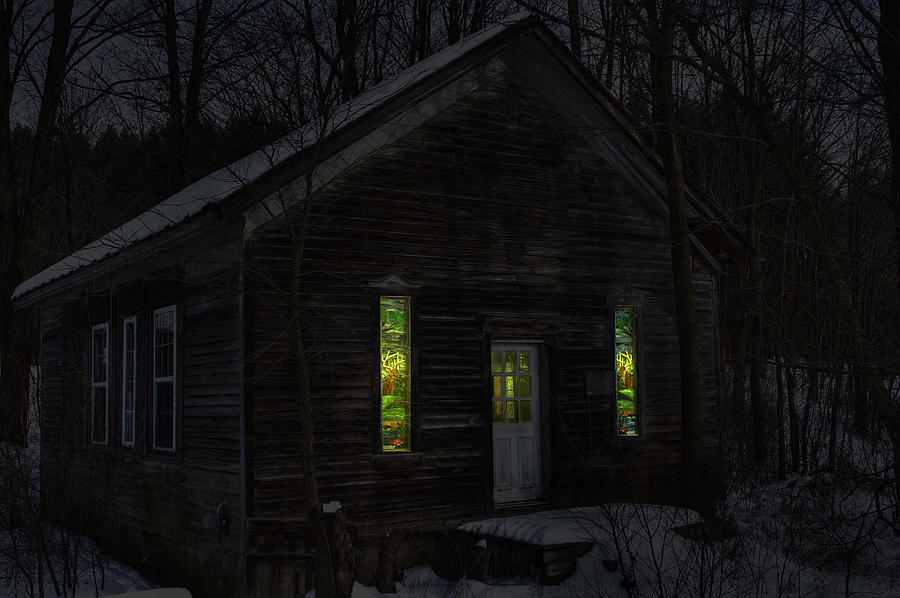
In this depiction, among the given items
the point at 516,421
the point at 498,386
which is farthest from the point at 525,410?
the point at 498,386

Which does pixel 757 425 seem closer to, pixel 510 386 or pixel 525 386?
pixel 525 386

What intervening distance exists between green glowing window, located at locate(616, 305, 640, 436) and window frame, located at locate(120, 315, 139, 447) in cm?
691

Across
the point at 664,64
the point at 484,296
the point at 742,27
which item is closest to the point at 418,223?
the point at 484,296

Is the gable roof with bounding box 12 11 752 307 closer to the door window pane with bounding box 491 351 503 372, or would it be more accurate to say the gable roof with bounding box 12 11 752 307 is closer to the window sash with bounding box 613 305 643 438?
the window sash with bounding box 613 305 643 438

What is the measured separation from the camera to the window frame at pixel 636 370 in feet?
39.0

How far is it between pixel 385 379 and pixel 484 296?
70.4 inches

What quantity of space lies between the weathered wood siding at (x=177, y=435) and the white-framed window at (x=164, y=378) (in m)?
0.14

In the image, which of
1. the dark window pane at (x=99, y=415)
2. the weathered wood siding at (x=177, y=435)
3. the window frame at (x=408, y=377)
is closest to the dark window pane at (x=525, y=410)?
the window frame at (x=408, y=377)

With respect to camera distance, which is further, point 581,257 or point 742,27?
point 581,257

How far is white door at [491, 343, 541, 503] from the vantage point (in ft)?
36.3

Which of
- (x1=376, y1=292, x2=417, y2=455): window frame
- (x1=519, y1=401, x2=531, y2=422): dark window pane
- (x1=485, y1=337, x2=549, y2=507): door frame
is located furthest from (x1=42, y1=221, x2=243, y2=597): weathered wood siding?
(x1=519, y1=401, x2=531, y2=422): dark window pane

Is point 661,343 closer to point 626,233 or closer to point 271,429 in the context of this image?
point 626,233

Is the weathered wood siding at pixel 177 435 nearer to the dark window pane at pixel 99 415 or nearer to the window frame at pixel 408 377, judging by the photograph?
the dark window pane at pixel 99 415

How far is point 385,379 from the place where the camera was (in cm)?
1009
